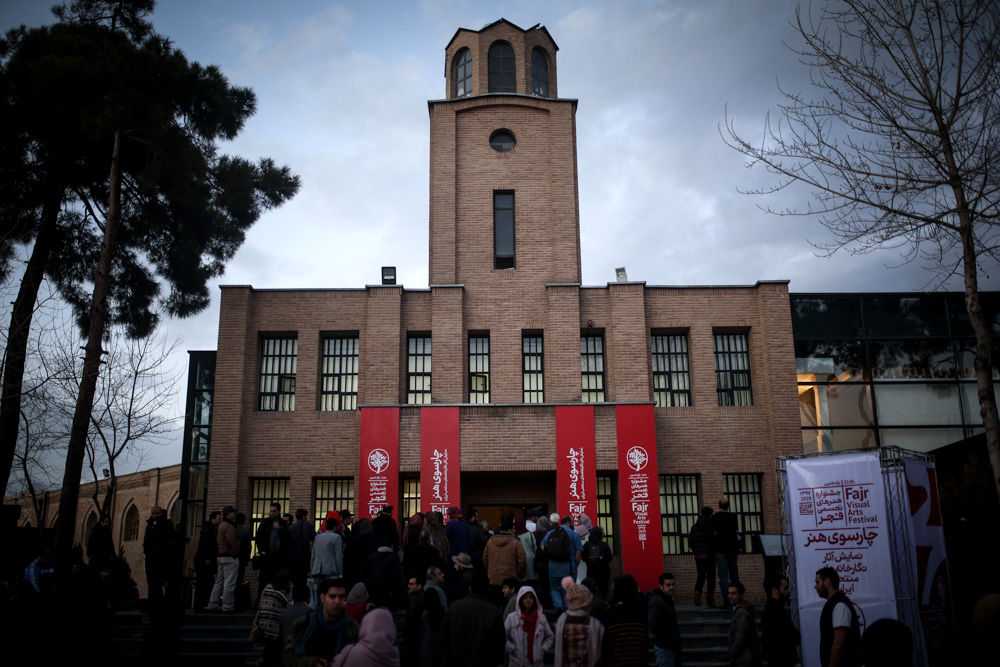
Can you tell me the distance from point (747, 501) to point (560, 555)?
8.65 meters

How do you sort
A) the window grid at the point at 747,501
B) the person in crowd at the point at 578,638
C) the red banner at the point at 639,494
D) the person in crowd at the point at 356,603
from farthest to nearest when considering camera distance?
1. the window grid at the point at 747,501
2. the red banner at the point at 639,494
3. the person in crowd at the point at 356,603
4. the person in crowd at the point at 578,638

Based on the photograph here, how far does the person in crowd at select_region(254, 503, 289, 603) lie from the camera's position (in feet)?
44.0

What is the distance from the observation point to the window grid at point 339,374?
67.2 ft

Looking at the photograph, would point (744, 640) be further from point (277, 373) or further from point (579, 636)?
point (277, 373)

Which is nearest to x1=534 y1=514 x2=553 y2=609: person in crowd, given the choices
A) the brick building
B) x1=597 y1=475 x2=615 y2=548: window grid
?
the brick building

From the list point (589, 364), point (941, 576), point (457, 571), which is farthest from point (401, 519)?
point (941, 576)

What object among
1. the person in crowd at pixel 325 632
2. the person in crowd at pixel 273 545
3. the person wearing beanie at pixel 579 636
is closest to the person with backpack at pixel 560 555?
the person in crowd at pixel 273 545

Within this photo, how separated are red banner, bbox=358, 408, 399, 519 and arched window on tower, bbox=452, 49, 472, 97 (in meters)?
9.89

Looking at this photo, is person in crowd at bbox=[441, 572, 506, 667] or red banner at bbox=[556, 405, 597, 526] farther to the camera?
red banner at bbox=[556, 405, 597, 526]

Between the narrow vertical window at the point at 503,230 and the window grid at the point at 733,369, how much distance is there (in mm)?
5870

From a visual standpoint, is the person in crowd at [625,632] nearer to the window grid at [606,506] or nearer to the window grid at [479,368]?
the window grid at [606,506]

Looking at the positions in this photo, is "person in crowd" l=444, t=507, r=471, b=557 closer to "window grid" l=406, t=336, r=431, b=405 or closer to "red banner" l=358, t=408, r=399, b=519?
"red banner" l=358, t=408, r=399, b=519

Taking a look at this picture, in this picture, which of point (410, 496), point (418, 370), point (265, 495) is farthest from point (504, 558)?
point (265, 495)

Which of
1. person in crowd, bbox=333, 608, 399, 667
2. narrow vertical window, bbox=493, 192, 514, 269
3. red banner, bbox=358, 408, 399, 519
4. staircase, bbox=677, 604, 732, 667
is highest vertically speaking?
narrow vertical window, bbox=493, 192, 514, 269
